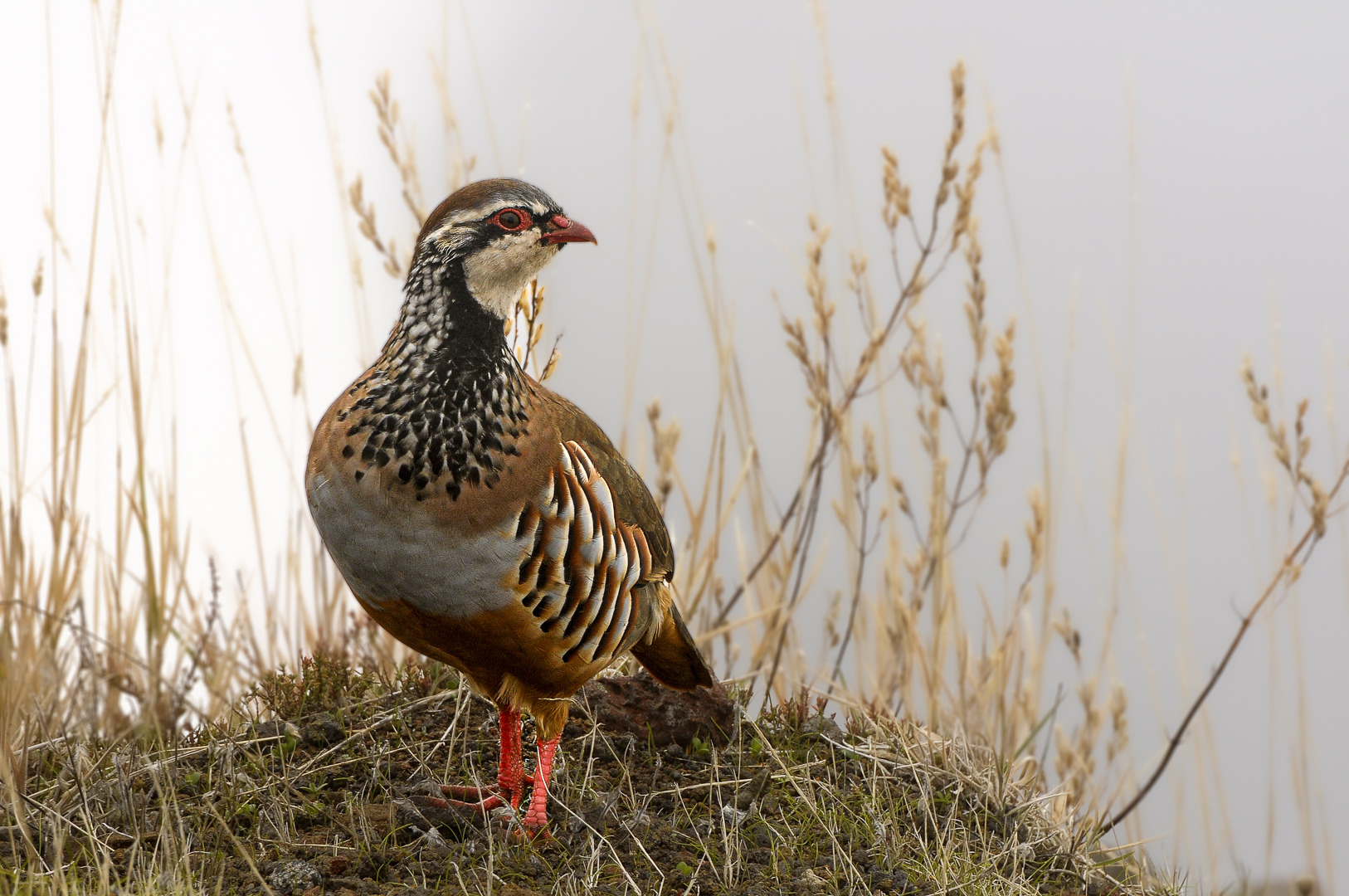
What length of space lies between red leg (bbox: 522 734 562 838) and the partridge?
15 cm

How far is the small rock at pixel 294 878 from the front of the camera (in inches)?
116

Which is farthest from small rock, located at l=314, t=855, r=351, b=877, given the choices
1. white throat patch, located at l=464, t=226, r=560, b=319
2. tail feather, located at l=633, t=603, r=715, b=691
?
white throat patch, located at l=464, t=226, r=560, b=319

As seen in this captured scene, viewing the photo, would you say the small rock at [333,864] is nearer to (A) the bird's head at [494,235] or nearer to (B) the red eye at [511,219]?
(A) the bird's head at [494,235]

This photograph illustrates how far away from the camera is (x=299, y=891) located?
294cm

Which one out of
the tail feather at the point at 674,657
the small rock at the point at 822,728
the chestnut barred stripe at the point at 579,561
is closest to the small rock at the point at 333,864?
the chestnut barred stripe at the point at 579,561

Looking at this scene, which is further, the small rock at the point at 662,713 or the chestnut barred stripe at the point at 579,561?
Answer: the small rock at the point at 662,713

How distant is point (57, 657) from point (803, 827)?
2742 mm

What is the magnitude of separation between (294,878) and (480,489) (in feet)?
3.52

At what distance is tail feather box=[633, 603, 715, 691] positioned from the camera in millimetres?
3445

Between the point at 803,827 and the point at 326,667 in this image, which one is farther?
the point at 326,667

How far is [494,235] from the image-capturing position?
2900 millimetres

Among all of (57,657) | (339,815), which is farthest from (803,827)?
(57,657)

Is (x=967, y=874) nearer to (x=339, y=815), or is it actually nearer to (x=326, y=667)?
(x=339, y=815)

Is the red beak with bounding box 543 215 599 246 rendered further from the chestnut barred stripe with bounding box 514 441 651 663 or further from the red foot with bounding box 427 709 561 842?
the red foot with bounding box 427 709 561 842
